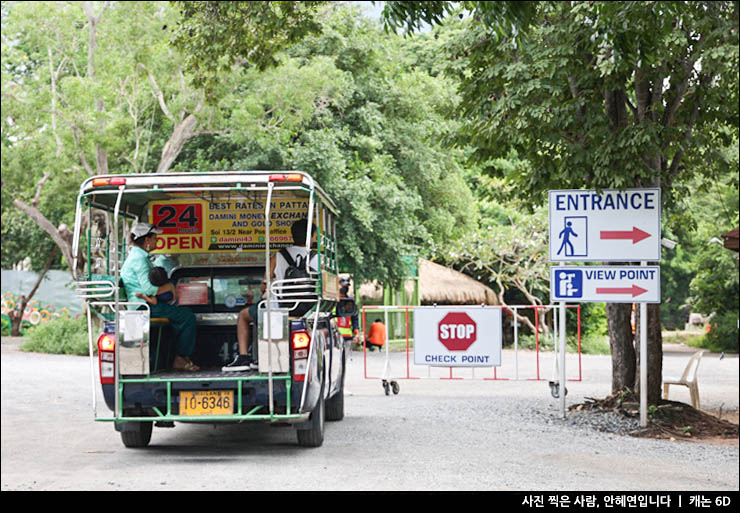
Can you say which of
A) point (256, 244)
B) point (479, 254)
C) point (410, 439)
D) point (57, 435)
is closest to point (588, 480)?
point (410, 439)

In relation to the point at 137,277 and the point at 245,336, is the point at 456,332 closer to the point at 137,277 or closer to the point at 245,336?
the point at 245,336

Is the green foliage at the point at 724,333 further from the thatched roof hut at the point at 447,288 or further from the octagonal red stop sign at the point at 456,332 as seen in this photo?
the octagonal red stop sign at the point at 456,332

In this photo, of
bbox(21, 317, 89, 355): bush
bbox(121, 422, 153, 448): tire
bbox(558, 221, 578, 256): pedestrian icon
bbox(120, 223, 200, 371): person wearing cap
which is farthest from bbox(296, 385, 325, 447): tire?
bbox(21, 317, 89, 355): bush

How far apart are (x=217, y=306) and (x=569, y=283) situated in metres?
4.33

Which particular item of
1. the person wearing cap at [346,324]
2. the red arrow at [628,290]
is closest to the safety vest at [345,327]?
the person wearing cap at [346,324]

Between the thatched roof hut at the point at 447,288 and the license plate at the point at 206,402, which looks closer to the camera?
the license plate at the point at 206,402

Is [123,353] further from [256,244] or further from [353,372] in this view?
[353,372]

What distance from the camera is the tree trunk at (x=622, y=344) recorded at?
1361cm

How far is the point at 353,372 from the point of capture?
21875 millimetres

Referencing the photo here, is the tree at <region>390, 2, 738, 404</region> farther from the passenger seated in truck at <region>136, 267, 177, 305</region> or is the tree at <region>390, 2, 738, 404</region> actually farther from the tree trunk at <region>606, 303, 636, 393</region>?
the passenger seated in truck at <region>136, 267, 177, 305</region>

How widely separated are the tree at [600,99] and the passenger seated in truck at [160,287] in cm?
422

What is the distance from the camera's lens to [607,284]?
40.4ft

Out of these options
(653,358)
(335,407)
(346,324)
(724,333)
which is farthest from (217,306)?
(724,333)

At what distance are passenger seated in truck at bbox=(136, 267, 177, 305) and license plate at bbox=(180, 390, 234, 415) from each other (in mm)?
1271
